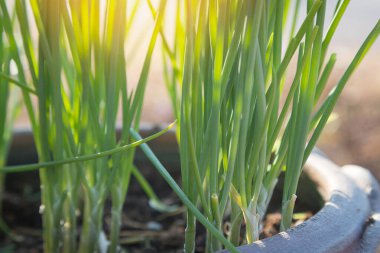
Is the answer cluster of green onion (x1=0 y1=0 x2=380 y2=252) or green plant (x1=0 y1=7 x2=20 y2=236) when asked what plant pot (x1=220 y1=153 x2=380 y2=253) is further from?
green plant (x1=0 y1=7 x2=20 y2=236)

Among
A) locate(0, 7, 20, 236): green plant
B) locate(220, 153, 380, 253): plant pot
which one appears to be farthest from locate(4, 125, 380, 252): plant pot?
locate(0, 7, 20, 236): green plant

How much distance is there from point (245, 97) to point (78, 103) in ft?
0.64

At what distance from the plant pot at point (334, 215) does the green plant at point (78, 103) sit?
153 mm

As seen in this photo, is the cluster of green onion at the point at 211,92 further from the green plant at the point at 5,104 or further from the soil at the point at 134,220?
the soil at the point at 134,220

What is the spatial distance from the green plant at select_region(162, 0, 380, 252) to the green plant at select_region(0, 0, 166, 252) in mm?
52

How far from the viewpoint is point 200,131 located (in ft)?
1.57

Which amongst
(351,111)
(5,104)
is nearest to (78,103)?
(5,104)

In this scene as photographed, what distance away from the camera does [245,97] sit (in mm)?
440

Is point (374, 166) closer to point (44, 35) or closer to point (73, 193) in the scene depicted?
point (73, 193)

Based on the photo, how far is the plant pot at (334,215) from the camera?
0.45 meters

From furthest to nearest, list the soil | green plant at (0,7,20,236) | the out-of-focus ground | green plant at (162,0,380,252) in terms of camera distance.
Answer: the out-of-focus ground, the soil, green plant at (0,7,20,236), green plant at (162,0,380,252)

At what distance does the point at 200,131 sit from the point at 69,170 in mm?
183

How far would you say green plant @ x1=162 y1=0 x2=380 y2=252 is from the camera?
431 millimetres

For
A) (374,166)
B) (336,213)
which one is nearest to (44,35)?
(336,213)
